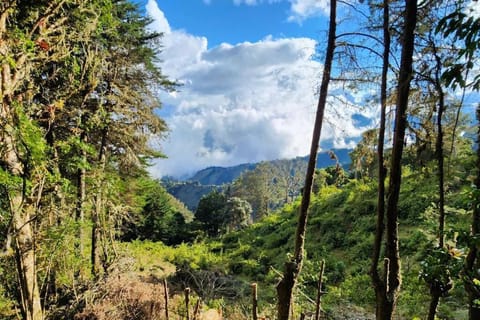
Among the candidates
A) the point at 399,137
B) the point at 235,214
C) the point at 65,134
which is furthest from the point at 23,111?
the point at 235,214

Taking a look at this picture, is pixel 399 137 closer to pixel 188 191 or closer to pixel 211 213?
pixel 211 213

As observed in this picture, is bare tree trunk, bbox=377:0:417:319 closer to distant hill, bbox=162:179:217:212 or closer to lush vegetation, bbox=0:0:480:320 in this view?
lush vegetation, bbox=0:0:480:320

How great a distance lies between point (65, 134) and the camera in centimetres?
992

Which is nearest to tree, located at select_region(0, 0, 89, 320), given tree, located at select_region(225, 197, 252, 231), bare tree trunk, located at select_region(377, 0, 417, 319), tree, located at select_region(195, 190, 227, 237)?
bare tree trunk, located at select_region(377, 0, 417, 319)

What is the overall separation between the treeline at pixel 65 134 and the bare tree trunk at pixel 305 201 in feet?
10.1

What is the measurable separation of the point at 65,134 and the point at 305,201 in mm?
7926

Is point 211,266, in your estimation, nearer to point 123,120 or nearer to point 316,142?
point 123,120

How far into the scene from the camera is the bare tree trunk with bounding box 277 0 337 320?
4.83 m

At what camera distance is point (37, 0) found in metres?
6.37

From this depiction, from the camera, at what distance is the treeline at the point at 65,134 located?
4.41 metres

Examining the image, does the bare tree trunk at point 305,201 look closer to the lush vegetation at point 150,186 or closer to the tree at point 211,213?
the lush vegetation at point 150,186

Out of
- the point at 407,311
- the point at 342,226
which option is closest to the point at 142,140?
the point at 407,311

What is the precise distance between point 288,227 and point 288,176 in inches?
1567

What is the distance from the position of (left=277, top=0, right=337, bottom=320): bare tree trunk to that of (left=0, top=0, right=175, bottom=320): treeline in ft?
10.1
